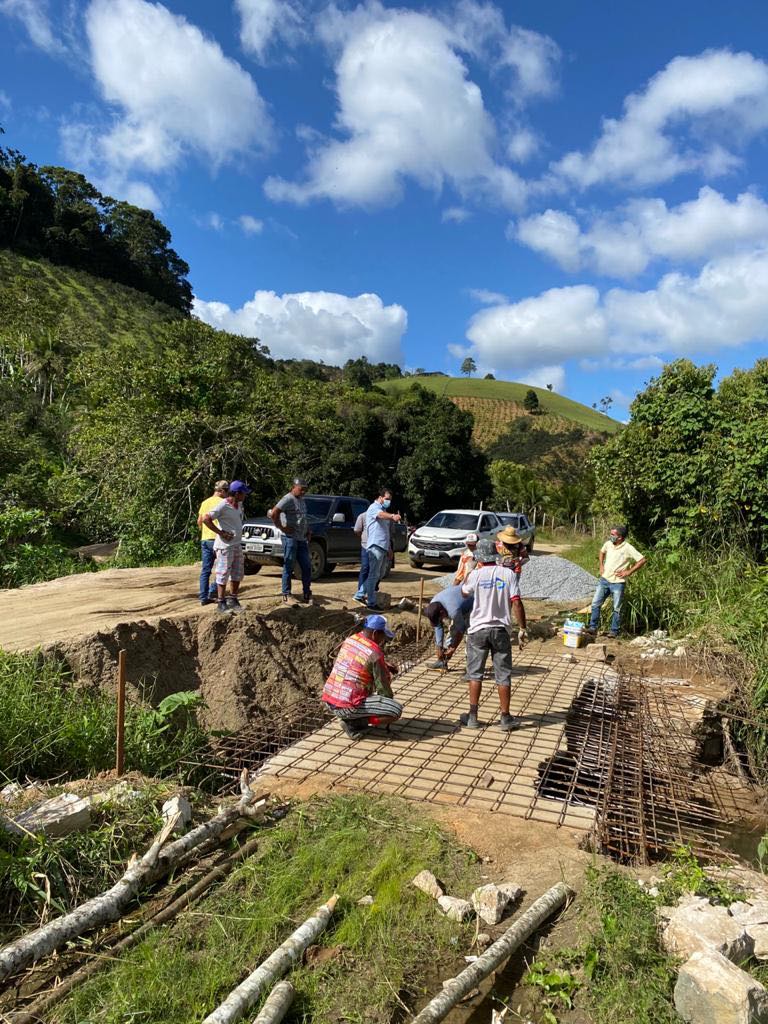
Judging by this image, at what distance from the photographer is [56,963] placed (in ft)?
10.2

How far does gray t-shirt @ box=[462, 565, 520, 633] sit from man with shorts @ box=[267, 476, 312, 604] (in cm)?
352

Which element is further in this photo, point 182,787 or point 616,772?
point 616,772

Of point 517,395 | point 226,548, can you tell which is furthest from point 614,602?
point 517,395

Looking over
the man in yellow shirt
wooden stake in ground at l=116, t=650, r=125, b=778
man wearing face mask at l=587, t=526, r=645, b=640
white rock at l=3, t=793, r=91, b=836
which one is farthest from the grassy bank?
man wearing face mask at l=587, t=526, r=645, b=640

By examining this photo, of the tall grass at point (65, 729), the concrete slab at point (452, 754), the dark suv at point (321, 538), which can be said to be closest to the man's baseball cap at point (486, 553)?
the concrete slab at point (452, 754)

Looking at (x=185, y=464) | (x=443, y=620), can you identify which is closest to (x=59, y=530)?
(x=185, y=464)

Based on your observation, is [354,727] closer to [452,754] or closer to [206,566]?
[452,754]

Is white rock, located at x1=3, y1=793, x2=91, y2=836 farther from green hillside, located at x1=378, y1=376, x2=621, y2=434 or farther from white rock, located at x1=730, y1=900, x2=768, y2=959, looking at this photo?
green hillside, located at x1=378, y1=376, x2=621, y2=434

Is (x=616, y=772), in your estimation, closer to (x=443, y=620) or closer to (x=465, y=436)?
(x=443, y=620)

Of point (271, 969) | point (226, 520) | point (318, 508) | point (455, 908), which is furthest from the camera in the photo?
point (318, 508)

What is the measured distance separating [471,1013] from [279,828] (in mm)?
1649

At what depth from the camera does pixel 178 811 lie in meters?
4.13

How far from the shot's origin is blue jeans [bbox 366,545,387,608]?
970 cm

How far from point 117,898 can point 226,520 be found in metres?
4.92
